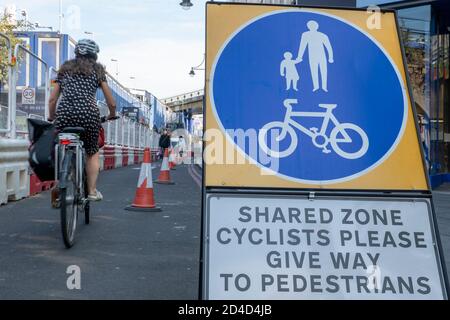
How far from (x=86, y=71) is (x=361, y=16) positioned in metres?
3.08

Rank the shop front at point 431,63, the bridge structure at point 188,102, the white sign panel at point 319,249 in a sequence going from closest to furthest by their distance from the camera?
the white sign panel at point 319,249 < the shop front at point 431,63 < the bridge structure at point 188,102

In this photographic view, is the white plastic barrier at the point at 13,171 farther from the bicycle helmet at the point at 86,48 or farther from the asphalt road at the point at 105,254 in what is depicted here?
the bicycle helmet at the point at 86,48

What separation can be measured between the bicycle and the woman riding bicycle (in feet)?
0.51

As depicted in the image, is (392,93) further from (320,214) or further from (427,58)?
(427,58)

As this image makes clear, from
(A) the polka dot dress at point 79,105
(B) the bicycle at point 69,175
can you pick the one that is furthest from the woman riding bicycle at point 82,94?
(B) the bicycle at point 69,175

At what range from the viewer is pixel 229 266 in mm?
2684

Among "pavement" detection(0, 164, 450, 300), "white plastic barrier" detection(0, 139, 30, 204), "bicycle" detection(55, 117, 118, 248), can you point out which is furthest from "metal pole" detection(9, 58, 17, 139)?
"bicycle" detection(55, 117, 118, 248)

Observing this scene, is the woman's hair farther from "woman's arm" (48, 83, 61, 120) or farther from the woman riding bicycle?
"woman's arm" (48, 83, 61, 120)

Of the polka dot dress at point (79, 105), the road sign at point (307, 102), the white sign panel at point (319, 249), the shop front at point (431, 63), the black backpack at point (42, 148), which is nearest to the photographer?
the white sign panel at point (319, 249)

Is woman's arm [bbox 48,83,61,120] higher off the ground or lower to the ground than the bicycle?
higher

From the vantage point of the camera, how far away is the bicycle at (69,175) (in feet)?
15.9

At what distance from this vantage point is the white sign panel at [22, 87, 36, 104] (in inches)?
382

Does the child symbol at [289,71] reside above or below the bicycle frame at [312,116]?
above
